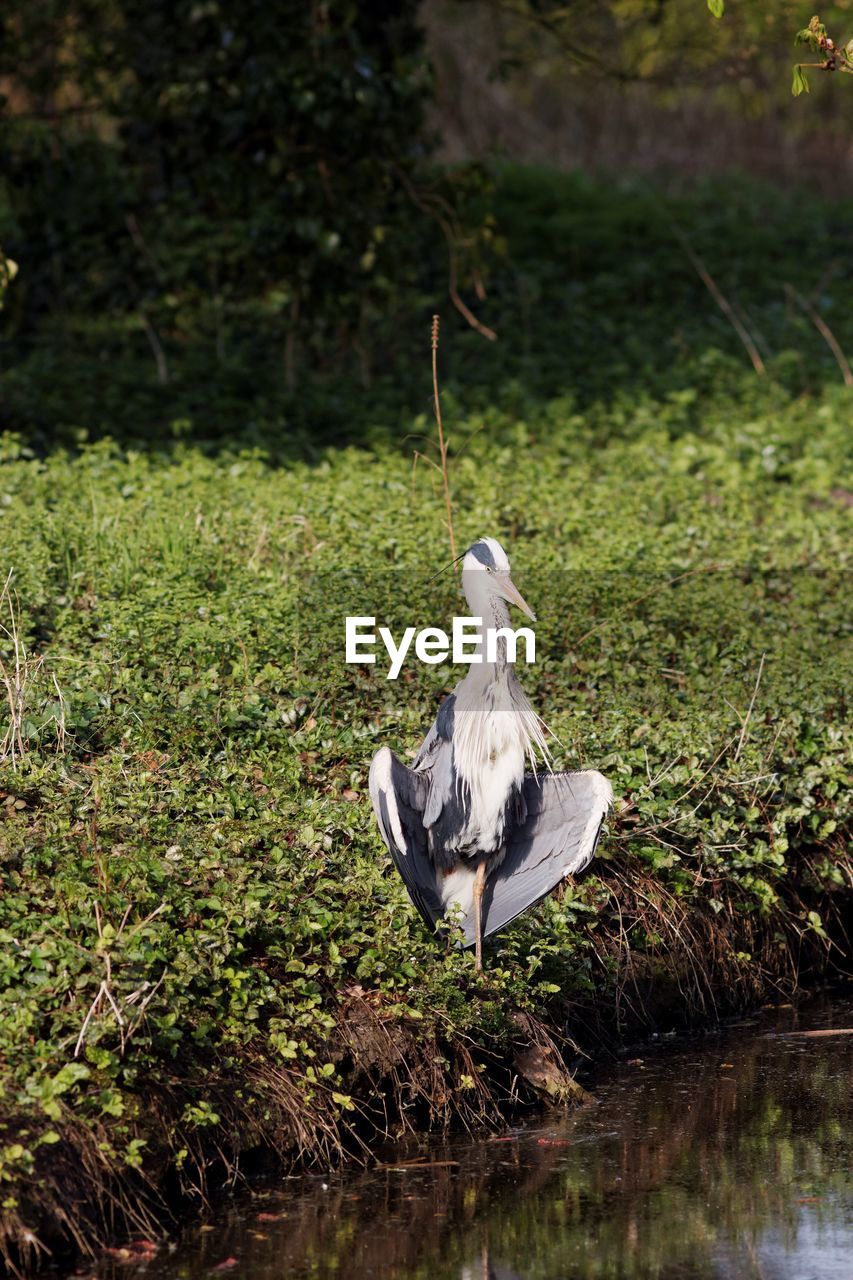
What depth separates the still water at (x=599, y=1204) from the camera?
4207 mm

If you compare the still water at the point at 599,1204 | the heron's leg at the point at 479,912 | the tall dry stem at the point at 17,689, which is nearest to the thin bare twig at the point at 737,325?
the tall dry stem at the point at 17,689

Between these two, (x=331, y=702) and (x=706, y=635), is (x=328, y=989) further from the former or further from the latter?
(x=706, y=635)

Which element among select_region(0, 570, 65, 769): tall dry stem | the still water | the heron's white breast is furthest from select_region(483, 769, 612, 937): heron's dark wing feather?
select_region(0, 570, 65, 769): tall dry stem

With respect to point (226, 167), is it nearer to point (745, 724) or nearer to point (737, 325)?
point (737, 325)

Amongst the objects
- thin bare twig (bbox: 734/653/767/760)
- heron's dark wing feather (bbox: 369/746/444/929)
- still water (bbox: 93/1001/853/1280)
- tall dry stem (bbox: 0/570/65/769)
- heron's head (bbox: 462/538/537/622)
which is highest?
heron's head (bbox: 462/538/537/622)

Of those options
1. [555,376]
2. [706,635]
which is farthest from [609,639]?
[555,376]

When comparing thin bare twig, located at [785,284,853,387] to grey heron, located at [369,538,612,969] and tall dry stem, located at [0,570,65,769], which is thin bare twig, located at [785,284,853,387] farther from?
grey heron, located at [369,538,612,969]

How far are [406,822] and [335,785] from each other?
0.91m

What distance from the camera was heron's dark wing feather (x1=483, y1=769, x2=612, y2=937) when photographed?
4.91 meters

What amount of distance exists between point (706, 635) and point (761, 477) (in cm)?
286

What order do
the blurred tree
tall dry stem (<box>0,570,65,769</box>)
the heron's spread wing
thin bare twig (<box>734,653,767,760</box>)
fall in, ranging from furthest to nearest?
the blurred tree < thin bare twig (<box>734,653,767,760</box>) < tall dry stem (<box>0,570,65,769</box>) < the heron's spread wing

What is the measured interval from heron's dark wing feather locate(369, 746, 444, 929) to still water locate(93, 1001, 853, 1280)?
738 mm

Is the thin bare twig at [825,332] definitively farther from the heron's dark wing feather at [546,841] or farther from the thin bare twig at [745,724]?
Result: the heron's dark wing feather at [546,841]

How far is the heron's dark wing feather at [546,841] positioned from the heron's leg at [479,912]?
0.13ft
